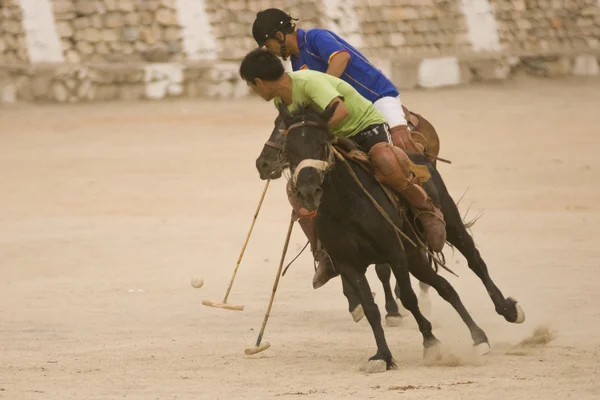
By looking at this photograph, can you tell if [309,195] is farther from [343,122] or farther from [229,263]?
[229,263]

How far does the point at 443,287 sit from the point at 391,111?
1.34m

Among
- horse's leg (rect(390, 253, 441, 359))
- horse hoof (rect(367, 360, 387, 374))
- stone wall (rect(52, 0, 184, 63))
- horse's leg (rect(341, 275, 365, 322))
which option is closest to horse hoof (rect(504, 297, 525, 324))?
horse's leg (rect(390, 253, 441, 359))

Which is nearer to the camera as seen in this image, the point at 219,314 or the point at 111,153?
the point at 219,314

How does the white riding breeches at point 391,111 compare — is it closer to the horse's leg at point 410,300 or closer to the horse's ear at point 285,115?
the horse's leg at point 410,300

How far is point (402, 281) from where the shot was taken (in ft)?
28.1

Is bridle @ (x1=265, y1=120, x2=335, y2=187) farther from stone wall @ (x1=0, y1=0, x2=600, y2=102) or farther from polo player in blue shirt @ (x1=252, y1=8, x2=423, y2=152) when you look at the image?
stone wall @ (x1=0, y1=0, x2=600, y2=102)

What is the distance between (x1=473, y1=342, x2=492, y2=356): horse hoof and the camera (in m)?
8.86

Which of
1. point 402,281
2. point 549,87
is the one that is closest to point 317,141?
point 402,281

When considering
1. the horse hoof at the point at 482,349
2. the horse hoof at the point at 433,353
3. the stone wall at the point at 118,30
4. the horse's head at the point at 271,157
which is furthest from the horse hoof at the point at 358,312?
the stone wall at the point at 118,30

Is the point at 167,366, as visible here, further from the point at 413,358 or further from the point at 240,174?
the point at 240,174

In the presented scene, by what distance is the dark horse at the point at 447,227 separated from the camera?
8.77 meters

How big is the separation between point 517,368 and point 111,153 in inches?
490

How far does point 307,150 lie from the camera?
784 cm

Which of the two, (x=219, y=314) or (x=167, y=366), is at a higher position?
(x=167, y=366)
